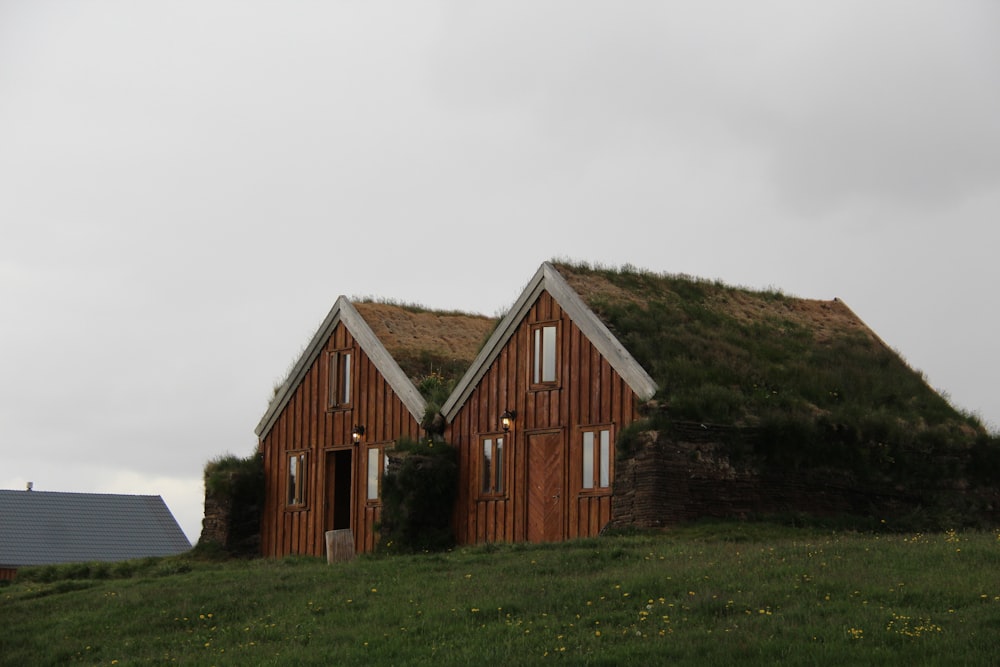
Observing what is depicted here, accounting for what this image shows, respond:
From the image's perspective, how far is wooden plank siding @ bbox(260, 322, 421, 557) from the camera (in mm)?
36500

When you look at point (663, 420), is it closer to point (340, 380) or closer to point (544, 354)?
point (544, 354)

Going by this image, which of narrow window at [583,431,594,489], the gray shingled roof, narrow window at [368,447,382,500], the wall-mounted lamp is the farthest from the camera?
the gray shingled roof

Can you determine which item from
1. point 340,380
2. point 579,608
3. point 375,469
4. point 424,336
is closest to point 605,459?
point 375,469

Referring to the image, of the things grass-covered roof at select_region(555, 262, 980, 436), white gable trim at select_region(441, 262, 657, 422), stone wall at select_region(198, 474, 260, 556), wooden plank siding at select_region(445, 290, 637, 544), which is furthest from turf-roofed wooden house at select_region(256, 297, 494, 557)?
grass-covered roof at select_region(555, 262, 980, 436)

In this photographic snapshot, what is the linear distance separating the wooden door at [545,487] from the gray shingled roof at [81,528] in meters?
32.0

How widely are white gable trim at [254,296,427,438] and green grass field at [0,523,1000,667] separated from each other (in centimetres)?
807

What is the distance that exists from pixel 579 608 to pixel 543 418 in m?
12.6

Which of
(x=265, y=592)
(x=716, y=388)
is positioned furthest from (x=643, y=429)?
(x=265, y=592)

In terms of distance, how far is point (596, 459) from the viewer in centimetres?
3109

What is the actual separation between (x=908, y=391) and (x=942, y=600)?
55.8 feet

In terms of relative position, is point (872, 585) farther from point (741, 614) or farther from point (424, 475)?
point (424, 475)

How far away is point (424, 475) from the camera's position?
33.7 metres

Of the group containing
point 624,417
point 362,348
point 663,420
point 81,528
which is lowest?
point 81,528

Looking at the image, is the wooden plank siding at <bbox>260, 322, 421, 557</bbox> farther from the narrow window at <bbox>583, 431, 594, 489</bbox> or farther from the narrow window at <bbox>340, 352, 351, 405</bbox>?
the narrow window at <bbox>583, 431, 594, 489</bbox>
